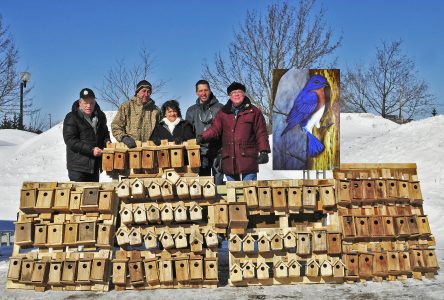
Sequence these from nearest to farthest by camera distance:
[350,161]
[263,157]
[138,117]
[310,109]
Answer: [263,157] < [138,117] < [310,109] < [350,161]

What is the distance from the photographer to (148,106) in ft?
24.0

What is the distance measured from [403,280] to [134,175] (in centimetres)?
330

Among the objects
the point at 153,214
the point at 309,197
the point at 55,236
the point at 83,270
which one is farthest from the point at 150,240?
the point at 309,197

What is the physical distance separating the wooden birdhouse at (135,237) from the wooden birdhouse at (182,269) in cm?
48

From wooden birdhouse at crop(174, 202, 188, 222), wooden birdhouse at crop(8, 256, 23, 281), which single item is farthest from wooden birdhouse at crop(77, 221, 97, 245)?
wooden birdhouse at crop(174, 202, 188, 222)

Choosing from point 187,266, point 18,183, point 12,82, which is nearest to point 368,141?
point 18,183

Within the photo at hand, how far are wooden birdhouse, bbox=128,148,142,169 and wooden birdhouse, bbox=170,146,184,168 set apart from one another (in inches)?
14.5

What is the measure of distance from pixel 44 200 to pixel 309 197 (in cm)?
301

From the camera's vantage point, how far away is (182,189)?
6.22m

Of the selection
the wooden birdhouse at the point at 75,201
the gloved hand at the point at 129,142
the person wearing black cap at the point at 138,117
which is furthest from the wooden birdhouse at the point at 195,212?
the person wearing black cap at the point at 138,117

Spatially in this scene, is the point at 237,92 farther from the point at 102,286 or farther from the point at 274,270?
the point at 102,286

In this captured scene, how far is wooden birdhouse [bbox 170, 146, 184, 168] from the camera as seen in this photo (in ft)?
21.1

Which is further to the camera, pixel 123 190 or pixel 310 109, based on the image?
pixel 310 109

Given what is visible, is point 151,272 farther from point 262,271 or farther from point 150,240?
point 262,271
